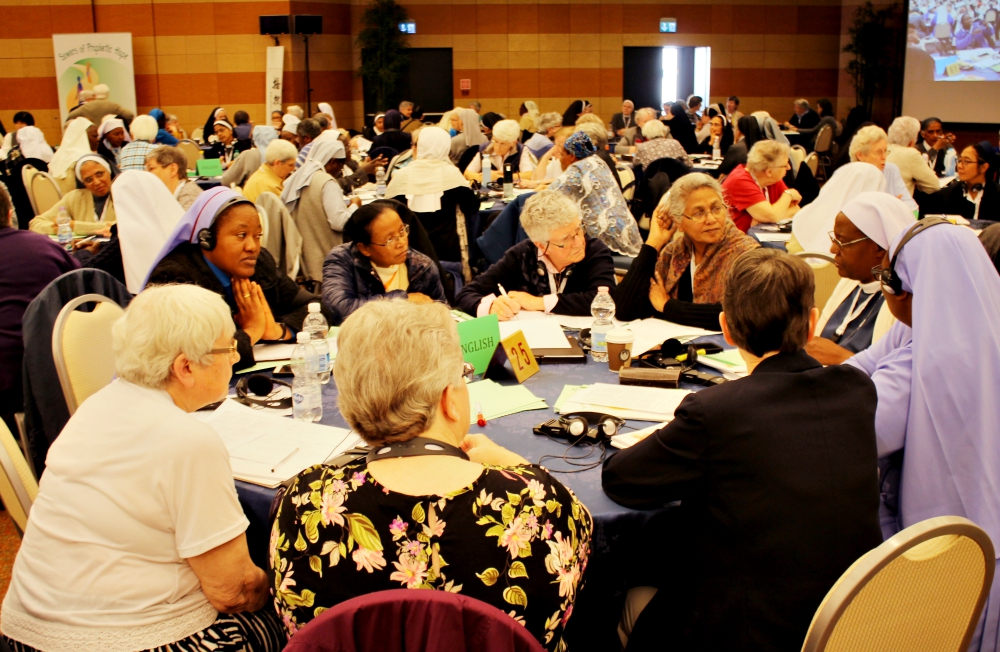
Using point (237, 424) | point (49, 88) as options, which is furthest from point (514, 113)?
point (237, 424)

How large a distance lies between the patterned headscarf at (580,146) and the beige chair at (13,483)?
15.5ft

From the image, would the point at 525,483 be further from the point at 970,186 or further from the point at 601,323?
the point at 970,186

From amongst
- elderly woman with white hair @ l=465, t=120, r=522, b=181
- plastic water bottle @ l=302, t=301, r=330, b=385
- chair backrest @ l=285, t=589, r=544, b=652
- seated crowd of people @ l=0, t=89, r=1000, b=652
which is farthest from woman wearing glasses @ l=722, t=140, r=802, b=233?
chair backrest @ l=285, t=589, r=544, b=652

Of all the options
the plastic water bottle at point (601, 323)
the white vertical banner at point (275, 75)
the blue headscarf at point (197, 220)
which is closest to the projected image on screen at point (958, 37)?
the white vertical banner at point (275, 75)

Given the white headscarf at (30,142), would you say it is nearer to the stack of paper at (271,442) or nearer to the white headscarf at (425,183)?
the white headscarf at (425,183)

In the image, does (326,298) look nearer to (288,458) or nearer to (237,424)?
(237,424)

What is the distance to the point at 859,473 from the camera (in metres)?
1.70

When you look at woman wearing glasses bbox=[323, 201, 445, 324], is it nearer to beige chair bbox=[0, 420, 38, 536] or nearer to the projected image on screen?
beige chair bbox=[0, 420, 38, 536]

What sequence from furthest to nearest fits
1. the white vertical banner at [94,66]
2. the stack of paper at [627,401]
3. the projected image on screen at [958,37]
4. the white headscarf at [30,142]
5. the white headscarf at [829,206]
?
1. the white vertical banner at [94,66]
2. the projected image on screen at [958,37]
3. the white headscarf at [30,142]
4. the white headscarf at [829,206]
5. the stack of paper at [627,401]

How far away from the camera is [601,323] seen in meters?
3.30

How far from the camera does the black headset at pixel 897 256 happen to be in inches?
83.4

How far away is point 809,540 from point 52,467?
63.6 inches

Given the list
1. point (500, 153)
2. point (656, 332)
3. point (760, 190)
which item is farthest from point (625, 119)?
point (656, 332)

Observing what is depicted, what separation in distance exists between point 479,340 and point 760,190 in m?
3.83
